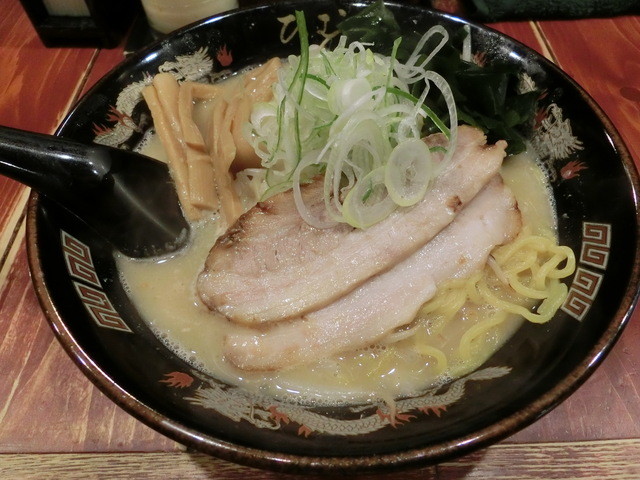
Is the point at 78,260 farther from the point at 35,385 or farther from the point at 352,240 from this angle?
the point at 352,240

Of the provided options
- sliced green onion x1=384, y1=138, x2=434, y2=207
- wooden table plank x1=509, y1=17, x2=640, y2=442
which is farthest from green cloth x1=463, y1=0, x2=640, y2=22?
sliced green onion x1=384, y1=138, x2=434, y2=207

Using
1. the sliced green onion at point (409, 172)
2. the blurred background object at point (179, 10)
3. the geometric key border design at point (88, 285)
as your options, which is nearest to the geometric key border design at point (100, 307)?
the geometric key border design at point (88, 285)

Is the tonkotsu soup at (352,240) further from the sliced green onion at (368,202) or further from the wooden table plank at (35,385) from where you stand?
the wooden table plank at (35,385)

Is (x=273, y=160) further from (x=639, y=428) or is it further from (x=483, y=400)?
(x=639, y=428)

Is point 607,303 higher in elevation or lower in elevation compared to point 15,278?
lower

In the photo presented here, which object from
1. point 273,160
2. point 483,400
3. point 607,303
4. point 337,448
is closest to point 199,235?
point 273,160
